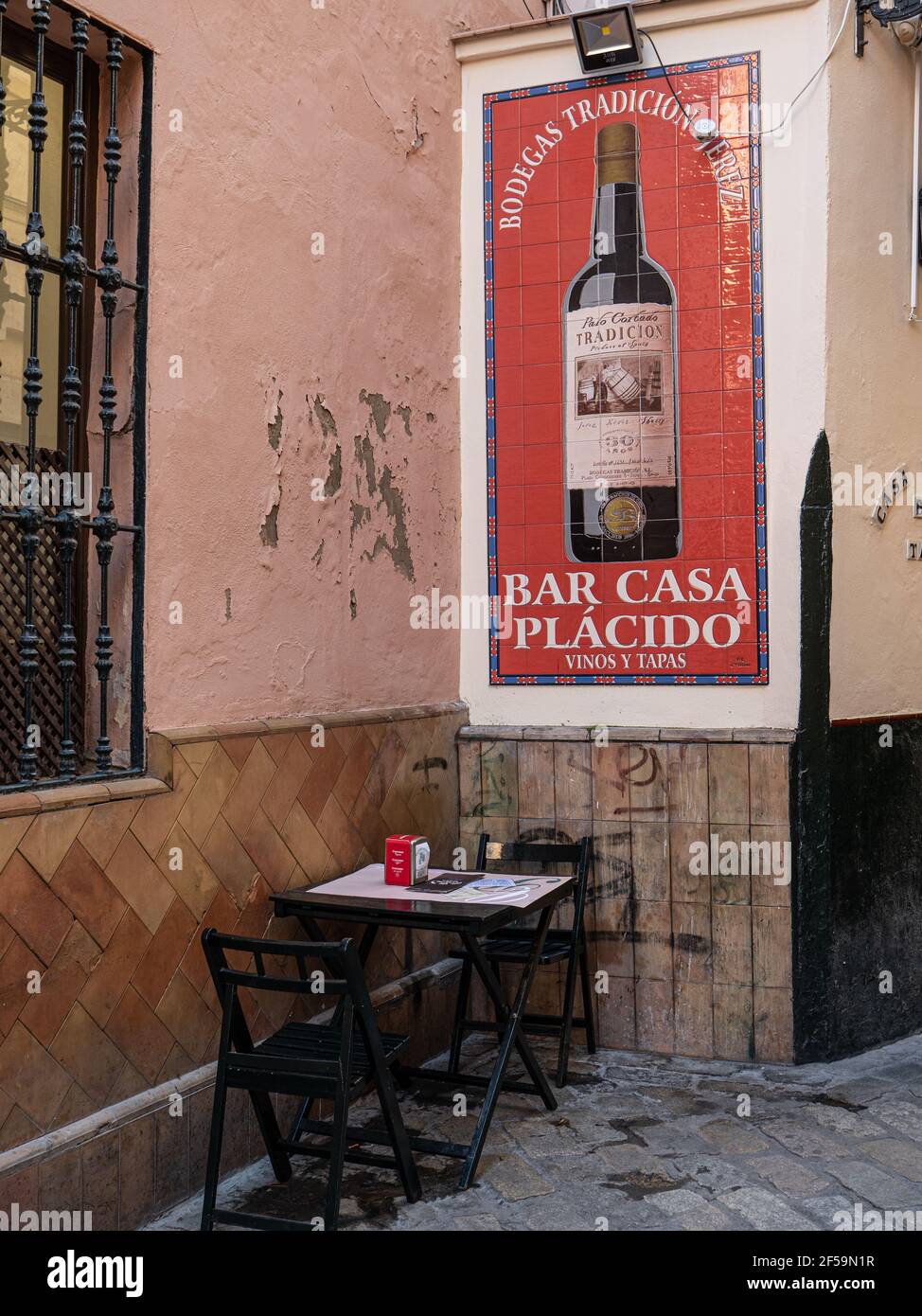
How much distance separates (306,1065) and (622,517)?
2740 mm

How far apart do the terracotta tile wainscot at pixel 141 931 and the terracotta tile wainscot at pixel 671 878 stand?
105 centimetres

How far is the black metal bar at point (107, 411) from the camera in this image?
3207mm

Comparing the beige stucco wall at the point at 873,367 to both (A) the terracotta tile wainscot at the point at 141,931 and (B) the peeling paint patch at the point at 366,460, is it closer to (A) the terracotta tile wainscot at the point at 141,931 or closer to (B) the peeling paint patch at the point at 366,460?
(B) the peeling paint patch at the point at 366,460

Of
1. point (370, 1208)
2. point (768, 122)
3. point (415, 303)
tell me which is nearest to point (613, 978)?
point (370, 1208)

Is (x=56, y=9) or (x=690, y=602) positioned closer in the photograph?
(x=56, y=9)

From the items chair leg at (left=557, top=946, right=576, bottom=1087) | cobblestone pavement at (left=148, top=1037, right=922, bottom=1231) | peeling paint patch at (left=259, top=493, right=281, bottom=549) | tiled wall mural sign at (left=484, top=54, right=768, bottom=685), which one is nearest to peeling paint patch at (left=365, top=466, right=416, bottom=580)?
tiled wall mural sign at (left=484, top=54, right=768, bottom=685)

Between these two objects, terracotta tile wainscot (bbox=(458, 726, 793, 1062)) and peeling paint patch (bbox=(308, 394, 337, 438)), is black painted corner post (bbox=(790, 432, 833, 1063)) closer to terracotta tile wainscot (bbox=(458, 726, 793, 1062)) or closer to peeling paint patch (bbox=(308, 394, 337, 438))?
terracotta tile wainscot (bbox=(458, 726, 793, 1062))

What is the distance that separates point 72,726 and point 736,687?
259cm

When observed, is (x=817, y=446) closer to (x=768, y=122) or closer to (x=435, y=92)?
(x=768, y=122)

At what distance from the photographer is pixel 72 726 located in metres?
3.46

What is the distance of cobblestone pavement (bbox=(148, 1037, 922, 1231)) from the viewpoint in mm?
3277

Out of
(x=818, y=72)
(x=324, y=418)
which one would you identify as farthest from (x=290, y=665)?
(x=818, y=72)

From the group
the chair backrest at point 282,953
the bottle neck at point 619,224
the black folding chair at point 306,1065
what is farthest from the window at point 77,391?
the bottle neck at point 619,224
